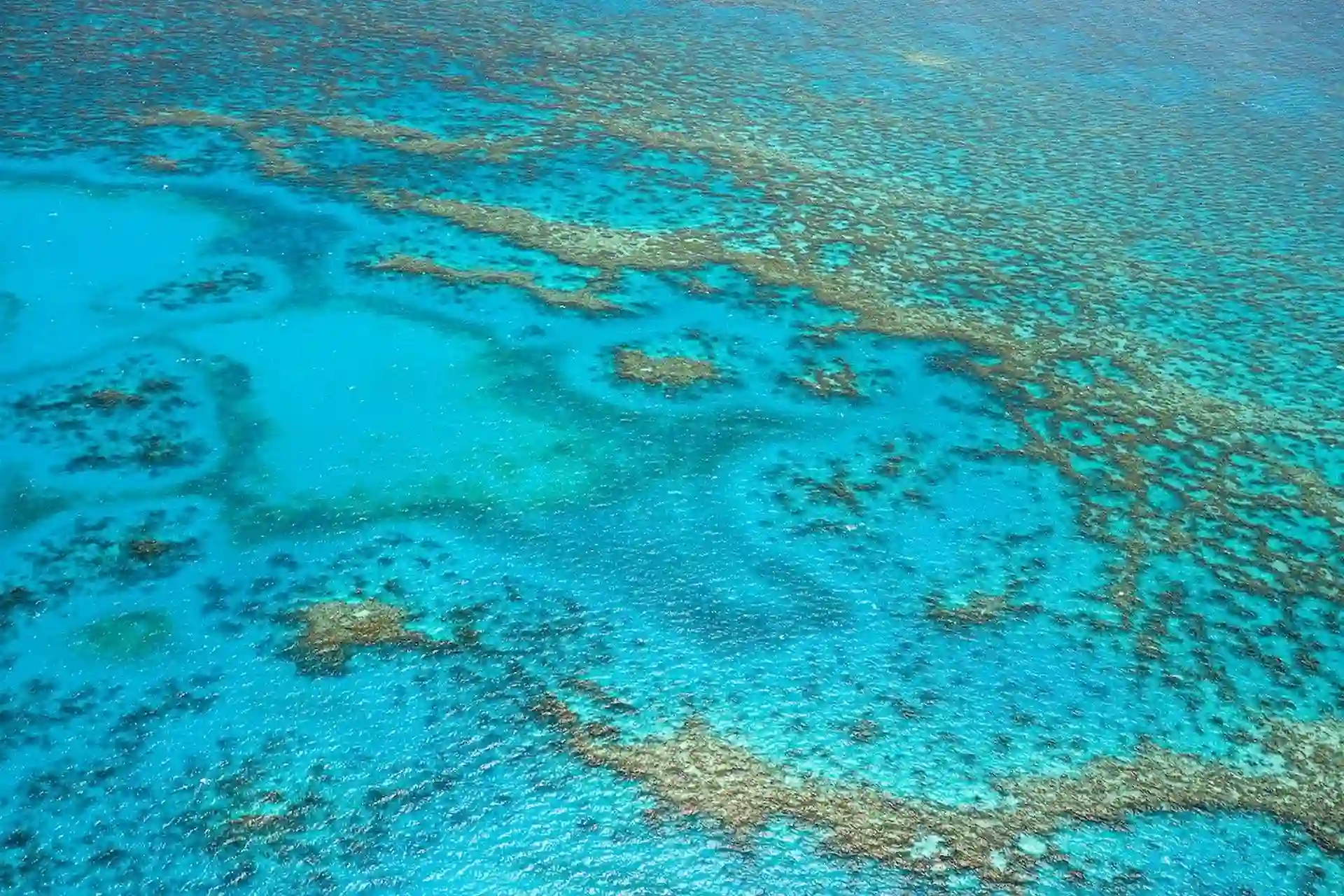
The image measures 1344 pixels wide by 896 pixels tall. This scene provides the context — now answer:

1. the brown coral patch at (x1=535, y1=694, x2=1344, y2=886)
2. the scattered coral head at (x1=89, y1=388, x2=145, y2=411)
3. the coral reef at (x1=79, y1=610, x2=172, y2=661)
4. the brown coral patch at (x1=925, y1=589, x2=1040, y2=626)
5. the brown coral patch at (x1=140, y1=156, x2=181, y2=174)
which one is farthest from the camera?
the brown coral patch at (x1=140, y1=156, x2=181, y2=174)

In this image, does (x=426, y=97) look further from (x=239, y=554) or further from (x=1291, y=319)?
(x=1291, y=319)

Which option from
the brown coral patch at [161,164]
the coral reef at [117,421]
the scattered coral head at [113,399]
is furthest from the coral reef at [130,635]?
the brown coral patch at [161,164]

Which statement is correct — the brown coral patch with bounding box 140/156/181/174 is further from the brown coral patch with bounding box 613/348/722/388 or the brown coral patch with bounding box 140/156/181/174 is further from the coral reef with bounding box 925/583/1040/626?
the coral reef with bounding box 925/583/1040/626

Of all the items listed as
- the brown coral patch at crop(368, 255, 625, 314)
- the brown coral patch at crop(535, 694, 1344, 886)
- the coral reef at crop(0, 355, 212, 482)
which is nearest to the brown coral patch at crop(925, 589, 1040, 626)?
the brown coral patch at crop(535, 694, 1344, 886)

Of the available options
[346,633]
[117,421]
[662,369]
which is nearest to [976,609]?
[662,369]

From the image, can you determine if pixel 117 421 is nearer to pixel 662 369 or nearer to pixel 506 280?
pixel 506 280

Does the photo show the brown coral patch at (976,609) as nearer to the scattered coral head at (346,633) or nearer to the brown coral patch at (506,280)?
the scattered coral head at (346,633)
